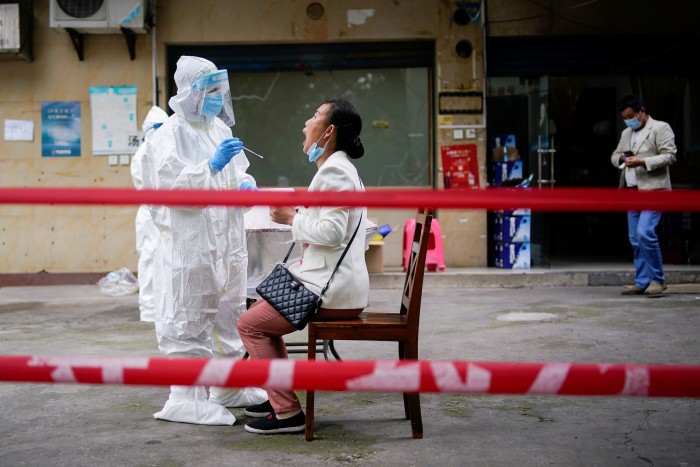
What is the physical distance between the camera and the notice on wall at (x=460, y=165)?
36.7 feet

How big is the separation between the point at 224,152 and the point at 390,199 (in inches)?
93.5

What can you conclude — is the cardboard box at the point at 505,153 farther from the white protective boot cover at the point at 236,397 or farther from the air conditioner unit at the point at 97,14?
the white protective boot cover at the point at 236,397

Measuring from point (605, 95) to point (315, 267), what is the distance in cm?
1205

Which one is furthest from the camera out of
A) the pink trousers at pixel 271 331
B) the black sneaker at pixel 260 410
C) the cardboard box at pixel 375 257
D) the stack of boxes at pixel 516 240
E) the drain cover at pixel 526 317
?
the stack of boxes at pixel 516 240

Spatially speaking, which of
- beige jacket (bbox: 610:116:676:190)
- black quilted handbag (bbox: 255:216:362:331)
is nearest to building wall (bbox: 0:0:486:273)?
beige jacket (bbox: 610:116:676:190)

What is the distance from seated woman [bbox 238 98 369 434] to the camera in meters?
3.86

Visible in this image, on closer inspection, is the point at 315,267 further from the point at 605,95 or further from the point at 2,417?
the point at 605,95

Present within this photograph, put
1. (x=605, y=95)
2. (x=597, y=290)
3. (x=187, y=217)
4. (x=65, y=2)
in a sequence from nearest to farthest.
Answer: (x=187, y=217) < (x=597, y=290) < (x=65, y=2) < (x=605, y=95)

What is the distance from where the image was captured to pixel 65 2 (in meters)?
10.6

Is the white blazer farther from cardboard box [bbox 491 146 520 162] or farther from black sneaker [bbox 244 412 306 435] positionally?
cardboard box [bbox 491 146 520 162]

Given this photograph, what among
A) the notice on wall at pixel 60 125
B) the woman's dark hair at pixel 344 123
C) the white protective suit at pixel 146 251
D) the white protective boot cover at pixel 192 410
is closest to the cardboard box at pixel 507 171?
the white protective suit at pixel 146 251

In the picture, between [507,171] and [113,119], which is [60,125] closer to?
[113,119]

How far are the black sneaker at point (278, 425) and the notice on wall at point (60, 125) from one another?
8047mm

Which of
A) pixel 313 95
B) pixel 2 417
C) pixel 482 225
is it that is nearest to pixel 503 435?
pixel 2 417
